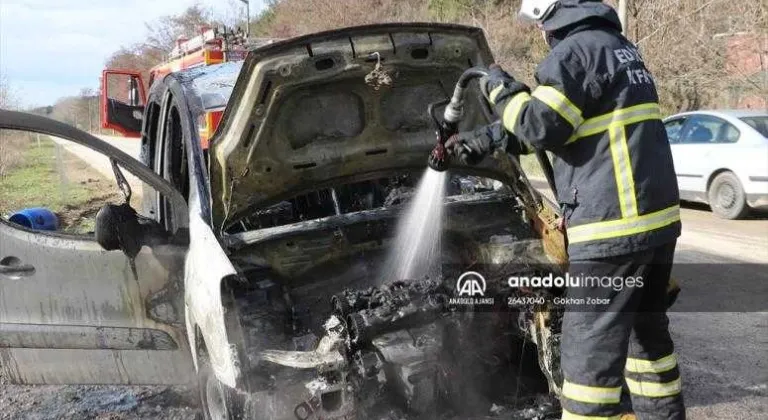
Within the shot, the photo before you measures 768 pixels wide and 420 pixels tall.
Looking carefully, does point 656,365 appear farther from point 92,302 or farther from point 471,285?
point 92,302

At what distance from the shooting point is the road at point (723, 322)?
141 inches

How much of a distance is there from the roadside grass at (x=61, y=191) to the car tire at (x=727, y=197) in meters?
7.70

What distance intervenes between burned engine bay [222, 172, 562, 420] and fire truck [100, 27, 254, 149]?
832 millimetres

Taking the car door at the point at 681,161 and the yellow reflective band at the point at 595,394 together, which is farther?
the car door at the point at 681,161

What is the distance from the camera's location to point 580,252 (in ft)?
8.37

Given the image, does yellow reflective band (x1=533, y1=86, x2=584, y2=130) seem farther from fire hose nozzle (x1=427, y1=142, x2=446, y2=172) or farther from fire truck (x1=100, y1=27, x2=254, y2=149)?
fire truck (x1=100, y1=27, x2=254, y2=149)

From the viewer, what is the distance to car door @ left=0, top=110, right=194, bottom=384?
320 centimetres

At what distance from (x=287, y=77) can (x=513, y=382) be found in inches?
73.7

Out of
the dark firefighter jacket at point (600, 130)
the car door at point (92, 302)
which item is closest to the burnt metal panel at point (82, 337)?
the car door at point (92, 302)

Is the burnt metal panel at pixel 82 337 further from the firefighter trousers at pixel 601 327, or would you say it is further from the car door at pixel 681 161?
the car door at pixel 681 161

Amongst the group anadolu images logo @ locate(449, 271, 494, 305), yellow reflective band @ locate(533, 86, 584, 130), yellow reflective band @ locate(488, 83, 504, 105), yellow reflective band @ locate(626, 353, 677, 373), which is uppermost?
yellow reflective band @ locate(488, 83, 504, 105)

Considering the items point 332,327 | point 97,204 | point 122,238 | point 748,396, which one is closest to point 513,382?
point 332,327

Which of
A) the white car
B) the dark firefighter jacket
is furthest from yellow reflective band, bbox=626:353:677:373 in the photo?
the white car

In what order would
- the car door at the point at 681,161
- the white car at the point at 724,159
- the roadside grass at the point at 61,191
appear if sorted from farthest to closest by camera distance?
the roadside grass at the point at 61,191
the car door at the point at 681,161
the white car at the point at 724,159
